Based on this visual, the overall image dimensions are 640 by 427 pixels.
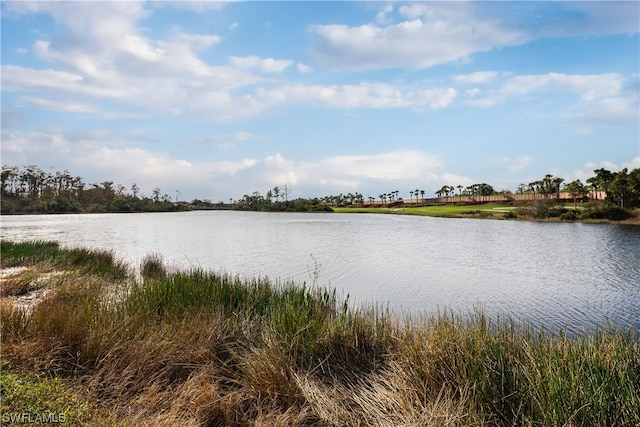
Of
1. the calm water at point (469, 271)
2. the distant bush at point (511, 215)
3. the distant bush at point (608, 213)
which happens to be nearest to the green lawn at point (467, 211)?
the distant bush at point (511, 215)

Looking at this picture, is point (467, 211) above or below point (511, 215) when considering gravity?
above

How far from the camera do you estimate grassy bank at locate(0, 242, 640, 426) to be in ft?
11.8

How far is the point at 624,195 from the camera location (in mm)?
51562

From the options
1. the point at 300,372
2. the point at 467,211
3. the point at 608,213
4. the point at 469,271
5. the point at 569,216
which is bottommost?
the point at 469,271

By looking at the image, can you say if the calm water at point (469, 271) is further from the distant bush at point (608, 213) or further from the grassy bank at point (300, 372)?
the distant bush at point (608, 213)

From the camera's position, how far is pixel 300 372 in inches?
188

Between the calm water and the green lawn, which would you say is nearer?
the calm water

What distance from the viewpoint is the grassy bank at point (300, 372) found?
11.8 ft

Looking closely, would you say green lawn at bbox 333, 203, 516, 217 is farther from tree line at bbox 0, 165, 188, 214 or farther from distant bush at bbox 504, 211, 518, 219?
tree line at bbox 0, 165, 188, 214

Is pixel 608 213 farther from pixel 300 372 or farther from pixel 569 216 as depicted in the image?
pixel 300 372

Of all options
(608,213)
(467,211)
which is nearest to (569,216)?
(608,213)

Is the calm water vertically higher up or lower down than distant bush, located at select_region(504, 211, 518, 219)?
lower down

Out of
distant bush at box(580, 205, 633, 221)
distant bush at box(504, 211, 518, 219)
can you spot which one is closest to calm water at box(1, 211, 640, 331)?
distant bush at box(580, 205, 633, 221)

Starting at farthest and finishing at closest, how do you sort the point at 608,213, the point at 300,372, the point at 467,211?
the point at 467,211 < the point at 608,213 < the point at 300,372
